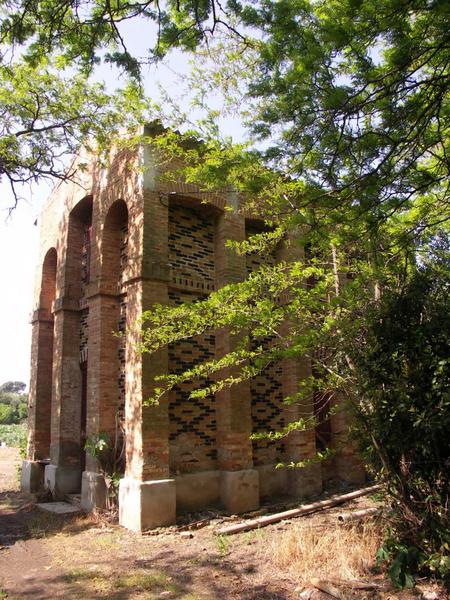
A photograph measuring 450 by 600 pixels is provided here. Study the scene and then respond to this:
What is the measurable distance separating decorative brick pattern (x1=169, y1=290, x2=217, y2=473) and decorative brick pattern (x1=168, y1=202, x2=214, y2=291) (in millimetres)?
382

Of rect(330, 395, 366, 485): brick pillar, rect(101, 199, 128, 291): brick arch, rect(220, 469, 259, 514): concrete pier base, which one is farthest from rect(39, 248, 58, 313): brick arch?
rect(330, 395, 366, 485): brick pillar

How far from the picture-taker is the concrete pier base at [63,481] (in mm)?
10852

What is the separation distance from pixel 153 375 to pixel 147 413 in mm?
683

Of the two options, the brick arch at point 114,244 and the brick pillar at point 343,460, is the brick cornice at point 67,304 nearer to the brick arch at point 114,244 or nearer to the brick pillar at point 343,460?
the brick arch at point 114,244

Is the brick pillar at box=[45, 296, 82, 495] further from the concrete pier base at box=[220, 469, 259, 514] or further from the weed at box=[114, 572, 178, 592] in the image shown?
the weed at box=[114, 572, 178, 592]

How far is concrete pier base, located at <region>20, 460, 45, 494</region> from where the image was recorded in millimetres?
12125

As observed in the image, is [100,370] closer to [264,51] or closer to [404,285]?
[404,285]

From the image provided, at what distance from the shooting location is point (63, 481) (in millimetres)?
10945

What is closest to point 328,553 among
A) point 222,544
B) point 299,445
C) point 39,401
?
point 222,544

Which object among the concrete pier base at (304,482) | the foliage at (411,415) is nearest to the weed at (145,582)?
the foliage at (411,415)

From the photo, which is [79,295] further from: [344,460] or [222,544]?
[344,460]

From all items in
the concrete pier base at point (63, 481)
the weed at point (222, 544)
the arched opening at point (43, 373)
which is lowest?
the weed at point (222, 544)

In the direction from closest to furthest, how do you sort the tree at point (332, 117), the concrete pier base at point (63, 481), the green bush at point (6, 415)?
the tree at point (332, 117) → the concrete pier base at point (63, 481) → the green bush at point (6, 415)

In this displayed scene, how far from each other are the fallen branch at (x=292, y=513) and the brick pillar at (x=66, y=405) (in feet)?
16.0
